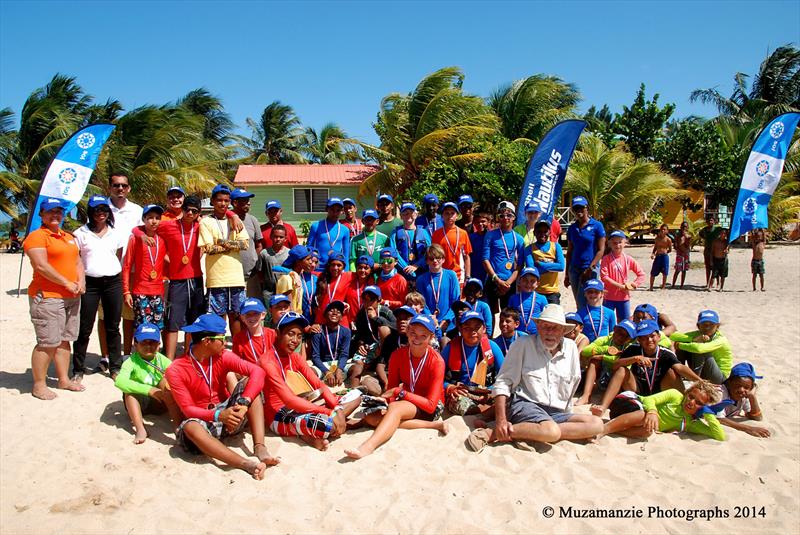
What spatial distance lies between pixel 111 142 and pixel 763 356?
20.6 meters

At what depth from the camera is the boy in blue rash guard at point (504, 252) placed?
268 inches

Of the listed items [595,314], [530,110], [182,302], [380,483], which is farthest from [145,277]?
[530,110]

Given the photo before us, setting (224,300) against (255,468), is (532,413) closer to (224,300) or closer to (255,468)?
(255,468)

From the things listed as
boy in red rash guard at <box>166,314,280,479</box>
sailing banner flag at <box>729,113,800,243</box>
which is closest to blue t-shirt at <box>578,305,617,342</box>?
boy in red rash guard at <box>166,314,280,479</box>

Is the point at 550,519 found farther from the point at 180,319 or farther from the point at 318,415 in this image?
the point at 180,319

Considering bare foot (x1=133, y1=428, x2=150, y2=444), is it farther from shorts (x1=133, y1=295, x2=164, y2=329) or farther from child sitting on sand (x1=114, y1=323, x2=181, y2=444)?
shorts (x1=133, y1=295, x2=164, y2=329)

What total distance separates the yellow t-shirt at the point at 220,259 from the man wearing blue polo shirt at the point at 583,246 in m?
4.08

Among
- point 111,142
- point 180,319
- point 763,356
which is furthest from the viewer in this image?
point 111,142

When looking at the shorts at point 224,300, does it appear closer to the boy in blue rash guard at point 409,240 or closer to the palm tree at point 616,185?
the boy in blue rash guard at point 409,240

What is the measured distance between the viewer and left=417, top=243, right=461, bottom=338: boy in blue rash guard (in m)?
6.40

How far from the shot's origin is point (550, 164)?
8742 mm

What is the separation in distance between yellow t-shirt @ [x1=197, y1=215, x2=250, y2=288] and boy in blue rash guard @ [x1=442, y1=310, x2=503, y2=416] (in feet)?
7.69

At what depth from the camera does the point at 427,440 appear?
16.0ft

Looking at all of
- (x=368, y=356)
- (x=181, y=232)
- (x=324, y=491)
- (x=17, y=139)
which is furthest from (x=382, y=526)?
(x=17, y=139)
